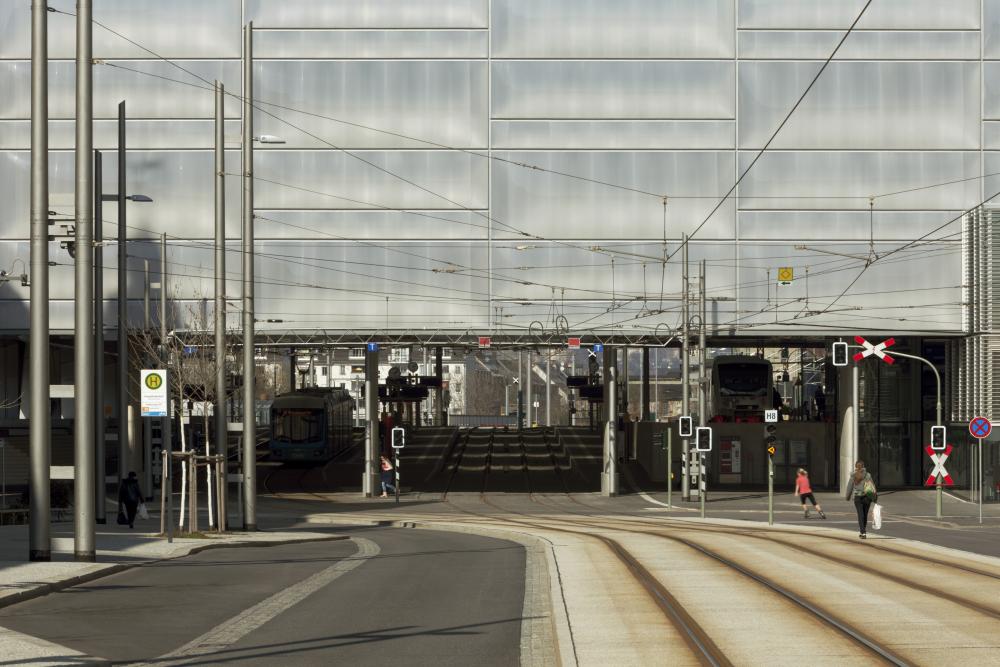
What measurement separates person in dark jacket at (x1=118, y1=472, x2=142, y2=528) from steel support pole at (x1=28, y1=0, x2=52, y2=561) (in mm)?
14068

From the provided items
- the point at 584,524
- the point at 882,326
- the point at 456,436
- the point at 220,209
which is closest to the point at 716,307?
the point at 882,326

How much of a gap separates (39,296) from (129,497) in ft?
50.0

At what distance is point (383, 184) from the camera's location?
172ft

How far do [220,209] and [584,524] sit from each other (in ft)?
41.0

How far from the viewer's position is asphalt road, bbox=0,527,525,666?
12250 millimetres

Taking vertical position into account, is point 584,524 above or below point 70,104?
below

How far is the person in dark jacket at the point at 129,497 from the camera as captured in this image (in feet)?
113

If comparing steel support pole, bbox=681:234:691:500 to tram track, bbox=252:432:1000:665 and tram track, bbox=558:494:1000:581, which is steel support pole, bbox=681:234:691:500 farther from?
tram track, bbox=252:432:1000:665

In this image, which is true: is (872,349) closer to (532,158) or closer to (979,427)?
(979,427)

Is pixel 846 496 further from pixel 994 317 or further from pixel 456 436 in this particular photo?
pixel 456 436

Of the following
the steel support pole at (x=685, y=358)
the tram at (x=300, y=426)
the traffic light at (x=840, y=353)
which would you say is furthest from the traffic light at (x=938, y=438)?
the tram at (x=300, y=426)

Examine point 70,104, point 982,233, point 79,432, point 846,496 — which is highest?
point 70,104

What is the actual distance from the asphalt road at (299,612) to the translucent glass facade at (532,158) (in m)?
28.7

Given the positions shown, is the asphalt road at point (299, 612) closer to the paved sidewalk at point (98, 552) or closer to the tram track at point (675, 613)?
the paved sidewalk at point (98, 552)
